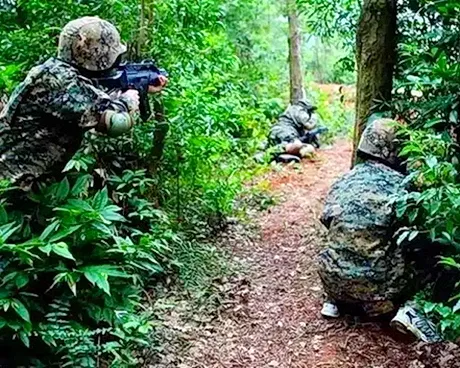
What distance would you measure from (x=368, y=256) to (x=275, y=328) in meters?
0.82

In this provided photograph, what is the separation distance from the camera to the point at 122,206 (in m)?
4.07

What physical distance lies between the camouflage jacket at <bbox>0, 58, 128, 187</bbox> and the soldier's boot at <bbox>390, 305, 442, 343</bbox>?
204 centimetres

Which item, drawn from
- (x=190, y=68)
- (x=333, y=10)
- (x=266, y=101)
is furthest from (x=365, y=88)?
(x=266, y=101)

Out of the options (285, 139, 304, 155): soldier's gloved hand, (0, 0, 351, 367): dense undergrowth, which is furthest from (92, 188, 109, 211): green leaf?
(285, 139, 304, 155): soldier's gloved hand

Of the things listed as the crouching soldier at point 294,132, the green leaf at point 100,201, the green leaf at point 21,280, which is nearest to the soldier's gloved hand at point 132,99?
the green leaf at point 100,201

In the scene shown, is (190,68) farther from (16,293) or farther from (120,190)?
(16,293)

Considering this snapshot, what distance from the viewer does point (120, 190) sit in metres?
4.09

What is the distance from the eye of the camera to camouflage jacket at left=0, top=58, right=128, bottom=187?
10.1 ft

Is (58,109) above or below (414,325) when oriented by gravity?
above

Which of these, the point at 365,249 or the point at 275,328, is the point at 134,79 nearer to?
the point at 365,249

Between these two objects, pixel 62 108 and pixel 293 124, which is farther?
pixel 293 124

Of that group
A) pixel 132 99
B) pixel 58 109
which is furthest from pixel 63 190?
pixel 132 99

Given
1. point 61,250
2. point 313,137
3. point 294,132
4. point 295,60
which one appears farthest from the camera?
point 295,60

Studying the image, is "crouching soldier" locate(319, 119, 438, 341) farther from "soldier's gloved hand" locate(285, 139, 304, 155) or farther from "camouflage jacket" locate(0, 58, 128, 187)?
"soldier's gloved hand" locate(285, 139, 304, 155)
